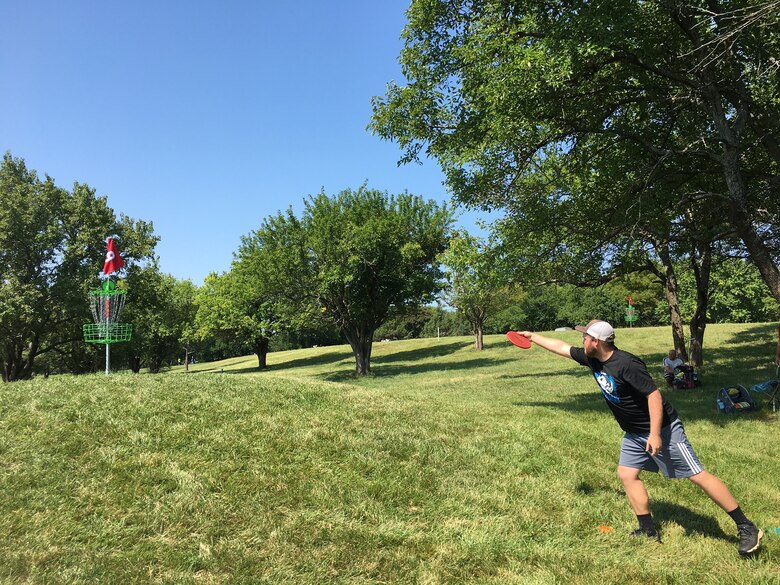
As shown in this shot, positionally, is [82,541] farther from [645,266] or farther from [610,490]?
[645,266]

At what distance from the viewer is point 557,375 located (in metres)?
21.4

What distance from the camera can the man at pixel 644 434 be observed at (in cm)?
401

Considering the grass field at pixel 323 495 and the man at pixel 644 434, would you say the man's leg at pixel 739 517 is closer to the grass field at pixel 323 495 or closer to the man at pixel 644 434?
the man at pixel 644 434

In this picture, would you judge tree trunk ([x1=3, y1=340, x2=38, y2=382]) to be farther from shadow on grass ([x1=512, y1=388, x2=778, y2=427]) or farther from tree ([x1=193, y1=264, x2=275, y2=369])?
shadow on grass ([x1=512, y1=388, x2=778, y2=427])

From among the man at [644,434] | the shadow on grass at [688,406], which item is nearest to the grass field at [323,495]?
the man at [644,434]

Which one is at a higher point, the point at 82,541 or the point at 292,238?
the point at 292,238

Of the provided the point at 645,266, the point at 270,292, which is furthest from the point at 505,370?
the point at 270,292

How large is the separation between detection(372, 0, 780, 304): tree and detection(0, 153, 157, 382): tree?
2521 cm

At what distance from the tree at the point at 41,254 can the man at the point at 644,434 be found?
3039cm

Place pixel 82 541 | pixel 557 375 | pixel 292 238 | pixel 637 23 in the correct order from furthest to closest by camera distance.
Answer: pixel 292 238
pixel 557 375
pixel 637 23
pixel 82 541

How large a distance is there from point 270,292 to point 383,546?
76.8 feet

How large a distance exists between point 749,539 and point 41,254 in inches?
1356

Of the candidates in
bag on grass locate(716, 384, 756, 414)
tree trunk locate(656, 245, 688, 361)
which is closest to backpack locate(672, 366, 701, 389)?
tree trunk locate(656, 245, 688, 361)

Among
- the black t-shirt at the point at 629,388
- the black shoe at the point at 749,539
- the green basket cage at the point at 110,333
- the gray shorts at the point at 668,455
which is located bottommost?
the black shoe at the point at 749,539
